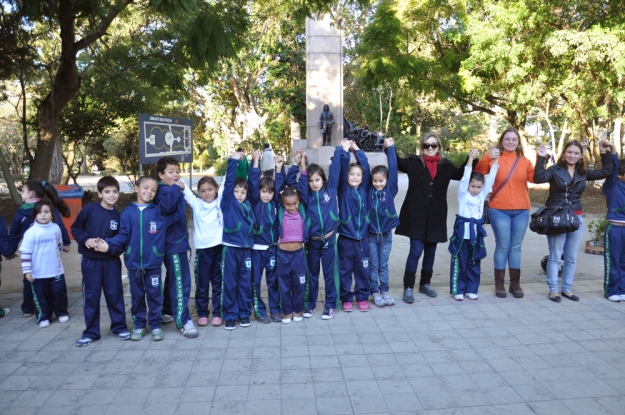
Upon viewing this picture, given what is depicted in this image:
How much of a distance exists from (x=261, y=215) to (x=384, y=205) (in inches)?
49.6

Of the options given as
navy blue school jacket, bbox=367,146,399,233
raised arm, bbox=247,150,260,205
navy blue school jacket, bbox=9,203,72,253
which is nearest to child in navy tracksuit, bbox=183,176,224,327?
raised arm, bbox=247,150,260,205

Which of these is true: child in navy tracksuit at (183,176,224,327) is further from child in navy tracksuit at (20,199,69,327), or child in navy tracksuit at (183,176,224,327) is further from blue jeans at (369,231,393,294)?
blue jeans at (369,231,393,294)

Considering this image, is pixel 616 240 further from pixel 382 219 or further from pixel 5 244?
pixel 5 244

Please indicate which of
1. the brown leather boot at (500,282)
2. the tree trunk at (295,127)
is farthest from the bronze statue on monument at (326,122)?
the brown leather boot at (500,282)

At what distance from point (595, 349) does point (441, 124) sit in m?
39.4

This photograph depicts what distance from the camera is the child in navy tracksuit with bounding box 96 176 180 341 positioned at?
167 inches

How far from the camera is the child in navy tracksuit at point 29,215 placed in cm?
480

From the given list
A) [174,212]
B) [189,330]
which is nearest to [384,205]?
[174,212]

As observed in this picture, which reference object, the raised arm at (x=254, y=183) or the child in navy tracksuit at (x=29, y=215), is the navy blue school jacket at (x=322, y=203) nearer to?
the raised arm at (x=254, y=183)

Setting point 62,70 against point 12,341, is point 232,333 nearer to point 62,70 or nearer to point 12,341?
point 12,341

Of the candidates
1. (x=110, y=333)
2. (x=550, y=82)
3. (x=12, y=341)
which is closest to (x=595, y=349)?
(x=110, y=333)

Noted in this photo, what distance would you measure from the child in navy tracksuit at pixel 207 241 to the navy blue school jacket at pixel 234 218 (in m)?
0.07

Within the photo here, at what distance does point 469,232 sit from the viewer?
522 cm

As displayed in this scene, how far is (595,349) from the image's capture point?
4.02m
